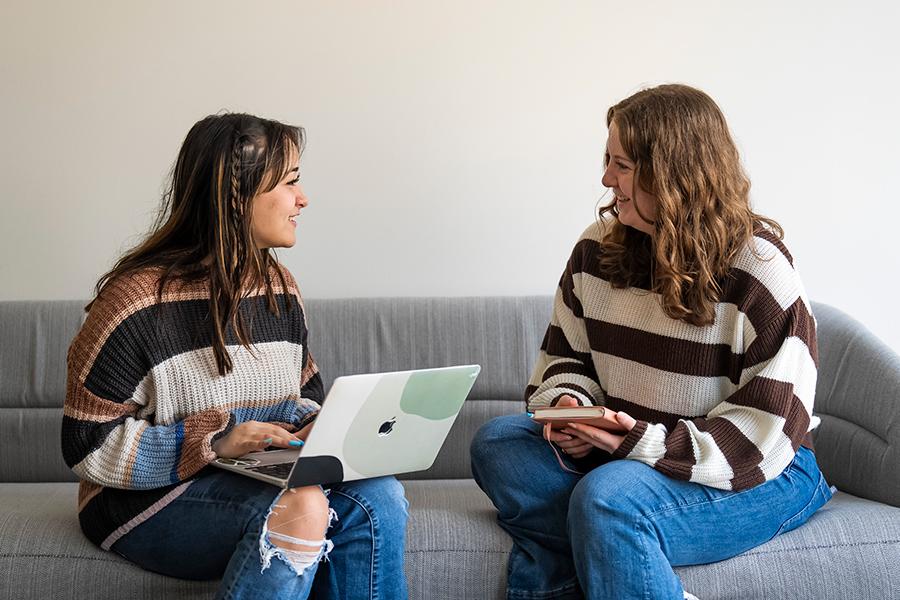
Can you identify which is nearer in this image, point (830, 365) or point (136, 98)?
point (830, 365)

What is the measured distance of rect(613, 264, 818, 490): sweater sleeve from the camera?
1.75 metres

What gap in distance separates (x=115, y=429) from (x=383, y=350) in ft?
2.86

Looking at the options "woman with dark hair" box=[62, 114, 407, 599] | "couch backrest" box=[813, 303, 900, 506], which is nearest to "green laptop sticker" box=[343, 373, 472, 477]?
"woman with dark hair" box=[62, 114, 407, 599]

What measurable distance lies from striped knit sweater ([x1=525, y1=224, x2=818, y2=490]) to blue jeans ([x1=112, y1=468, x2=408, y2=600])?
0.45m

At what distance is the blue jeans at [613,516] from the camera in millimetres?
1639

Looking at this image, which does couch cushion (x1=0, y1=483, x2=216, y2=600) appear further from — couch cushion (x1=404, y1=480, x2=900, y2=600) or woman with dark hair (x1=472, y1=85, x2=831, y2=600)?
woman with dark hair (x1=472, y1=85, x2=831, y2=600)

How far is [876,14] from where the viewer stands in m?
2.65

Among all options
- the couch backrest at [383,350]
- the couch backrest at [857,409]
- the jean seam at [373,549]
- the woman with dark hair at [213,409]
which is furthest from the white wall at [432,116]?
the jean seam at [373,549]

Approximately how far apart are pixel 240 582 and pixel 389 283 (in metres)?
1.24

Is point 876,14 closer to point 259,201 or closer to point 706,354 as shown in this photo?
point 706,354

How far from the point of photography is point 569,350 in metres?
2.06

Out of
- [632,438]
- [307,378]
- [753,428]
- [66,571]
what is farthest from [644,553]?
[66,571]

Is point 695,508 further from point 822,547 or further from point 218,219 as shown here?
point 218,219

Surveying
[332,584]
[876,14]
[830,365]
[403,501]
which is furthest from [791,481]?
[876,14]
